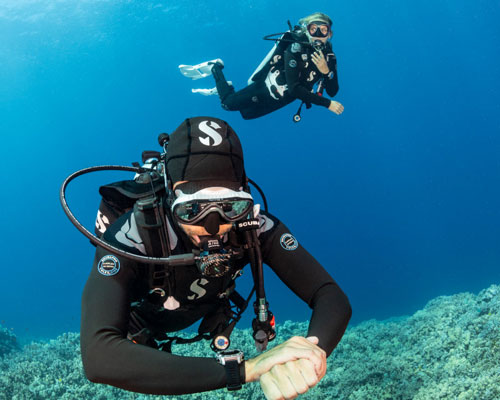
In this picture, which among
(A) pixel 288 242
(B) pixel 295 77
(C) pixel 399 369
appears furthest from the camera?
(B) pixel 295 77

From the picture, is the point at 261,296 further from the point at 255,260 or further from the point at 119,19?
the point at 119,19

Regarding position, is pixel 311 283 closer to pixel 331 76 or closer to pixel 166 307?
pixel 166 307

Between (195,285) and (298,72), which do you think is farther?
(298,72)

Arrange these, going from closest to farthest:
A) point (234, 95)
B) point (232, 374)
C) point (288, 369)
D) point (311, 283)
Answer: point (288, 369)
point (232, 374)
point (311, 283)
point (234, 95)

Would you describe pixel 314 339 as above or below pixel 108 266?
below

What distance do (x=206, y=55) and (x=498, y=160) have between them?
44.4 metres

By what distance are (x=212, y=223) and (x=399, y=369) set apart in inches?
201

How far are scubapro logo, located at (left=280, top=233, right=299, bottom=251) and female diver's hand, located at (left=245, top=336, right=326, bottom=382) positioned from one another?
2.69ft

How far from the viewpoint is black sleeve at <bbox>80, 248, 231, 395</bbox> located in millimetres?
1537

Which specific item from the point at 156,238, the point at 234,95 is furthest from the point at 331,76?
the point at 156,238

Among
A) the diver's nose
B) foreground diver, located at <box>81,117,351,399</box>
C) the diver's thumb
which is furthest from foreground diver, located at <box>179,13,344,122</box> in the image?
the diver's thumb

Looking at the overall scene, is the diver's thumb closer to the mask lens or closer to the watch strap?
the watch strap

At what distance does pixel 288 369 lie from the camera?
1480 millimetres

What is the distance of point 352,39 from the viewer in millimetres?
36688
